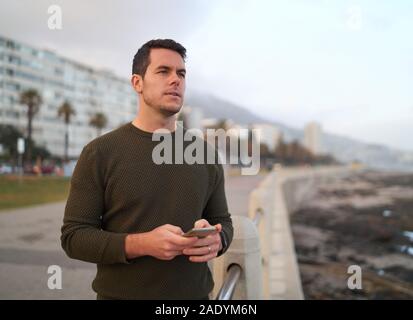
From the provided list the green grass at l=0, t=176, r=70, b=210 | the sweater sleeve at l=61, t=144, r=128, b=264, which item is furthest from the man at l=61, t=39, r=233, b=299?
the green grass at l=0, t=176, r=70, b=210

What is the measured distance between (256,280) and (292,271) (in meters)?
3.40

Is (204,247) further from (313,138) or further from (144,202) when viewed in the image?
(313,138)

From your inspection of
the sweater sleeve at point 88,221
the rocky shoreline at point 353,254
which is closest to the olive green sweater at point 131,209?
the sweater sleeve at point 88,221

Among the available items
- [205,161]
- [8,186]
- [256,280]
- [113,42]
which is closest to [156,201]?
[205,161]

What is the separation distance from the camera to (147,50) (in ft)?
4.15

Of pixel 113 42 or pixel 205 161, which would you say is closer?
pixel 205 161

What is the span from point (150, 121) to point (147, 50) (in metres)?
0.24

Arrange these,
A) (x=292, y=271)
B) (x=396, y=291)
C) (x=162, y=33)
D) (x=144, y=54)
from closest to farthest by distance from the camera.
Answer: (x=144, y=54) → (x=162, y=33) → (x=292, y=271) → (x=396, y=291)

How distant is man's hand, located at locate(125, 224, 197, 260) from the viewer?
3.29 feet

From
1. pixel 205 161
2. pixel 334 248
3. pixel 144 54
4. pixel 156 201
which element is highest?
pixel 144 54

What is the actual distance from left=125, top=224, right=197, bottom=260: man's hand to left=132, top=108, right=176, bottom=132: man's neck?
0.37 m

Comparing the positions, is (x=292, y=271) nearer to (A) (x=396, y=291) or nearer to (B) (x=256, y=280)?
(B) (x=256, y=280)

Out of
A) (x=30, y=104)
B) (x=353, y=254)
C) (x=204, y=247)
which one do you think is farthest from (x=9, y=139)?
(x=353, y=254)

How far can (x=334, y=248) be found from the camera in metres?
19.9
